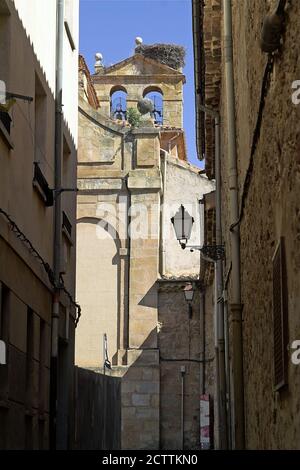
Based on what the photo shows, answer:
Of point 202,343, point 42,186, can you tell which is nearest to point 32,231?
point 42,186

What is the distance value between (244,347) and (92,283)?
18953 millimetres

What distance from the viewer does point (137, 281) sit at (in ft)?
95.3

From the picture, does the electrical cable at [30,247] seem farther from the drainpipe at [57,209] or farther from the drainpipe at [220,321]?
the drainpipe at [220,321]

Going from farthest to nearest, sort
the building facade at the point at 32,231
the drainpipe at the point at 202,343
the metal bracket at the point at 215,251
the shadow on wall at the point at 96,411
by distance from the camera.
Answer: the drainpipe at the point at 202,343 < the metal bracket at the point at 215,251 < the shadow on wall at the point at 96,411 < the building facade at the point at 32,231

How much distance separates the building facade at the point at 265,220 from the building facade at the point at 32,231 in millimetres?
2328

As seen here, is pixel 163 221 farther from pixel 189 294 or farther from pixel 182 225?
pixel 182 225

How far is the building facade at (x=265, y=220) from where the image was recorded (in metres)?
5.93

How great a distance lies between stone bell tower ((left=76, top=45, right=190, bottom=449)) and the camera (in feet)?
92.0

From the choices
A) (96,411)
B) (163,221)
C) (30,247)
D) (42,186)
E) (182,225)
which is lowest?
(96,411)

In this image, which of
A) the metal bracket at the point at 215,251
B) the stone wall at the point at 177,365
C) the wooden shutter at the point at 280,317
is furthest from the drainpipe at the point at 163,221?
the wooden shutter at the point at 280,317

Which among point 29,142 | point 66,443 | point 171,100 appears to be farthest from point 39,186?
point 171,100

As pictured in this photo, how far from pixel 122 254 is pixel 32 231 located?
18.3 meters

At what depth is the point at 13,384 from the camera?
964 cm

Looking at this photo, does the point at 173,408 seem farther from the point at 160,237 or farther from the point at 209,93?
the point at 209,93
